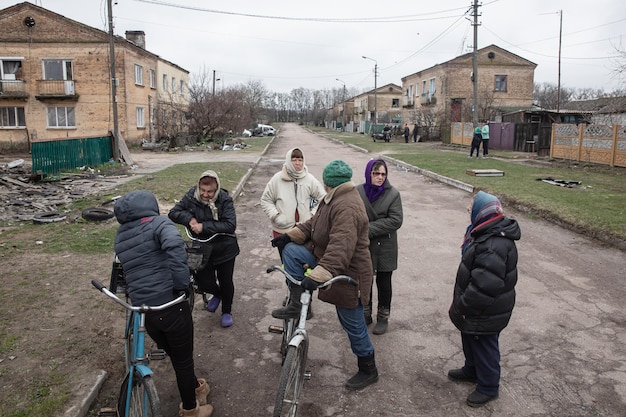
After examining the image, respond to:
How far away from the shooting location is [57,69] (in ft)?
104

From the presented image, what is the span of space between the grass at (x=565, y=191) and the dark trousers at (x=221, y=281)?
673 centimetres

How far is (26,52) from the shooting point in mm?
31172

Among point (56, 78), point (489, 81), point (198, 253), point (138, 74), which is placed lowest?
point (198, 253)

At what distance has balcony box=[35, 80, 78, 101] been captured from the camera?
3119 centimetres

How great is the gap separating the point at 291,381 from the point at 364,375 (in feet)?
3.09

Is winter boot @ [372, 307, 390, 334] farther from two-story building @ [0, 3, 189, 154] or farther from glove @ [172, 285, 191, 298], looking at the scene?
two-story building @ [0, 3, 189, 154]

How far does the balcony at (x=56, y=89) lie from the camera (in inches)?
1228

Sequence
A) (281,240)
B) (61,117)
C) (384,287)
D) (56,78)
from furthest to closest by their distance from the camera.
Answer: (61,117)
(56,78)
(384,287)
(281,240)

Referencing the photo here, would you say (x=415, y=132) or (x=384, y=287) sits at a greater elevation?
(x=415, y=132)

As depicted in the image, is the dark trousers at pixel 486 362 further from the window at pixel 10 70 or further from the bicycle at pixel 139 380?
the window at pixel 10 70

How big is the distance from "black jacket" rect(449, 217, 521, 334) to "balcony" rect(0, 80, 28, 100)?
3457cm

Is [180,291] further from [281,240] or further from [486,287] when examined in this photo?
[486,287]

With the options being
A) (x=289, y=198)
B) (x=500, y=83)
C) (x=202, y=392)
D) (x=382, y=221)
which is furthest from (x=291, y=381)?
(x=500, y=83)

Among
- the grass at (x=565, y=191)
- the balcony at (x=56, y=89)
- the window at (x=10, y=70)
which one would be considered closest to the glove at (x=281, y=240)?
the grass at (x=565, y=191)
